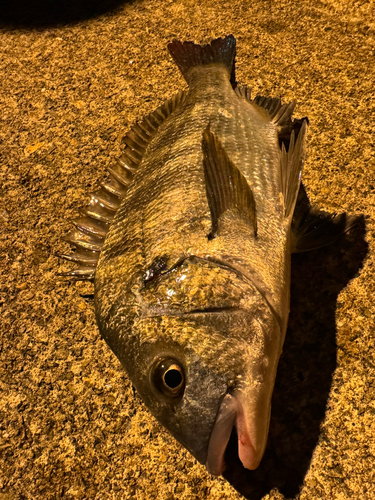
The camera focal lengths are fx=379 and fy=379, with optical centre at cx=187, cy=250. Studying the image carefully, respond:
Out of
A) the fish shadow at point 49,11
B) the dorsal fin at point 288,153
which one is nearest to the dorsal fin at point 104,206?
the dorsal fin at point 288,153

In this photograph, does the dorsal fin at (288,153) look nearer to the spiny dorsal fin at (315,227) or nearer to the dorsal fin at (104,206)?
the spiny dorsal fin at (315,227)

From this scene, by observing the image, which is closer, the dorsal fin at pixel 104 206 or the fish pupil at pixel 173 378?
the fish pupil at pixel 173 378

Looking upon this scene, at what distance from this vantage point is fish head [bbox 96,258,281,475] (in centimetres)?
135

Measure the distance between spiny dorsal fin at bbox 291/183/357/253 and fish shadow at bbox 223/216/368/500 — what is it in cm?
15

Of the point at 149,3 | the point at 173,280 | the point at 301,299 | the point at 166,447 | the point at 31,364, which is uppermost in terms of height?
the point at 149,3

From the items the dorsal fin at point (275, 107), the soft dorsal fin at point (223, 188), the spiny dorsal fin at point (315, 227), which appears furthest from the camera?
the dorsal fin at point (275, 107)

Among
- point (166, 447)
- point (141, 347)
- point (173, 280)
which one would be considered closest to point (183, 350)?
point (141, 347)

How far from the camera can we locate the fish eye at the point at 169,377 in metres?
1.40

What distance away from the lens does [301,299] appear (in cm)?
208

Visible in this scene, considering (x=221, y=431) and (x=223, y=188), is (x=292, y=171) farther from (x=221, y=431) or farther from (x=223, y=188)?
(x=221, y=431)

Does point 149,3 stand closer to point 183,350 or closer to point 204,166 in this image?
point 204,166

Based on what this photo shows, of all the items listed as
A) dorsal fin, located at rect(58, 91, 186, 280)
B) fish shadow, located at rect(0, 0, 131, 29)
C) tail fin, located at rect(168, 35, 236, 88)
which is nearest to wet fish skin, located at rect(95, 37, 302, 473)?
dorsal fin, located at rect(58, 91, 186, 280)

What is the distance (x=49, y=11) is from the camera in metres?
3.53

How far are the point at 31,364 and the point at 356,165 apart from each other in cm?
228
